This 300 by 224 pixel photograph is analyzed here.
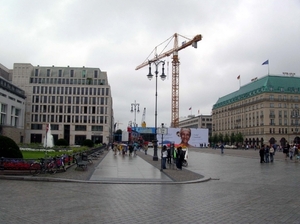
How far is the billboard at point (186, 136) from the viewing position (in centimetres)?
6988

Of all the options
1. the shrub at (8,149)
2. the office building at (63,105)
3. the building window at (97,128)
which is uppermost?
the office building at (63,105)

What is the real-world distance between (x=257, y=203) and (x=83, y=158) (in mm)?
14477

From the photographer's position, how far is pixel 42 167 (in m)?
17.2

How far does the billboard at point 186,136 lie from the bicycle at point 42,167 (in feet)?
169

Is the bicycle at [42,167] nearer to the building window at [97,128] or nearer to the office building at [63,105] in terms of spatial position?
the office building at [63,105]

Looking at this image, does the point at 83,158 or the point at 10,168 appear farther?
the point at 83,158

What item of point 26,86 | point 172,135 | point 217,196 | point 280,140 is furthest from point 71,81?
point 217,196

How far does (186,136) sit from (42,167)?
56393 millimetres

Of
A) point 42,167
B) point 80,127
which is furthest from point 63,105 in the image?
point 42,167

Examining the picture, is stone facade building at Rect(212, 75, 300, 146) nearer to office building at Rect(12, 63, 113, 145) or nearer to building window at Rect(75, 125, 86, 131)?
office building at Rect(12, 63, 113, 145)

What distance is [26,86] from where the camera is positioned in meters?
108

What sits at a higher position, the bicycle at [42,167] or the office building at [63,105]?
the office building at [63,105]

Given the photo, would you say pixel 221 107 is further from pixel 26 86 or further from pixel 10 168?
pixel 10 168

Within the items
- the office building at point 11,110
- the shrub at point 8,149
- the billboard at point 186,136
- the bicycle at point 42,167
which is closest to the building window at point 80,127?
the office building at point 11,110
